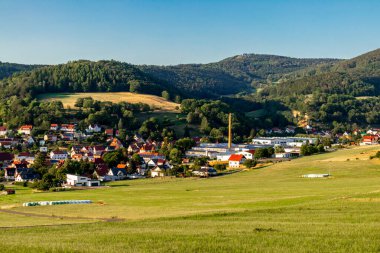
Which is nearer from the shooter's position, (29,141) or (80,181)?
(80,181)

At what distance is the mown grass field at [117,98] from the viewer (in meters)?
177

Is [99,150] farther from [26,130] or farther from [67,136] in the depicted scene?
[26,130]

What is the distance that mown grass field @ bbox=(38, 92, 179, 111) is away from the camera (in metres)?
177

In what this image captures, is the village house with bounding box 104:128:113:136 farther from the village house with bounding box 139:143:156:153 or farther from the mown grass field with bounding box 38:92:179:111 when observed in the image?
the mown grass field with bounding box 38:92:179:111

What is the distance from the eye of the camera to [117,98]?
183 metres

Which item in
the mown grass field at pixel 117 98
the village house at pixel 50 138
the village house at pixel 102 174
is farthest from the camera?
the mown grass field at pixel 117 98

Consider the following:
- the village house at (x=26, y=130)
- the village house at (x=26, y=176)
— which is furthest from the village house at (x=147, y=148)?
the village house at (x=26, y=176)

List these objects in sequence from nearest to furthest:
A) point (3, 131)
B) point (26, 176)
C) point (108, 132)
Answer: point (26, 176), point (108, 132), point (3, 131)

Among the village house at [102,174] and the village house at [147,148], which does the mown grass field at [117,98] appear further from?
the village house at [102,174]

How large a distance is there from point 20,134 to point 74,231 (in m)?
115

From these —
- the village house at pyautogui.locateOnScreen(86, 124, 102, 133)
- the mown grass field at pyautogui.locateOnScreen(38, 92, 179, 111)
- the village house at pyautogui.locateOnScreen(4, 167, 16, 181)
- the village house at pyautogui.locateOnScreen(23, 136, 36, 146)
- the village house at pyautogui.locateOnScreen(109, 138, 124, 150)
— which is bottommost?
the village house at pyautogui.locateOnScreen(4, 167, 16, 181)

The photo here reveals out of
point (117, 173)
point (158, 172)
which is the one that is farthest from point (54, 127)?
point (158, 172)

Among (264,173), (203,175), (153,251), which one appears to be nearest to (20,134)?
(203,175)

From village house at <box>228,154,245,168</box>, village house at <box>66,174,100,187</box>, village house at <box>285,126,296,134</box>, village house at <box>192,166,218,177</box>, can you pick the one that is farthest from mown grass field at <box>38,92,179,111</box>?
village house at <box>66,174,100,187</box>
